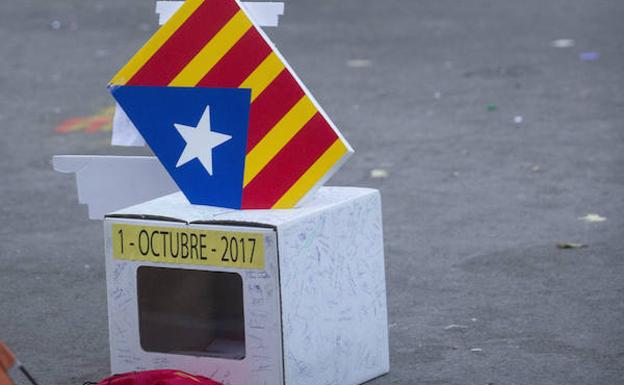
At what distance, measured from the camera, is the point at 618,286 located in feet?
18.3

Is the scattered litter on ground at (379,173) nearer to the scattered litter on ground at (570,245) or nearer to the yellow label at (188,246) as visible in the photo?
the scattered litter on ground at (570,245)

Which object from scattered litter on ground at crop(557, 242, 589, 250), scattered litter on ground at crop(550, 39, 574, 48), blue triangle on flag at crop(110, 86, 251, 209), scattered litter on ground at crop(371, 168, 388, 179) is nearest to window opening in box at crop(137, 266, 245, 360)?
blue triangle on flag at crop(110, 86, 251, 209)

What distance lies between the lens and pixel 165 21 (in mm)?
4934

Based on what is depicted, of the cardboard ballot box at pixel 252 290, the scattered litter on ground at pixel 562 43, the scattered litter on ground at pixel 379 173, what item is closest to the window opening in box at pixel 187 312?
the cardboard ballot box at pixel 252 290

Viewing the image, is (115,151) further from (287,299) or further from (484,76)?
(287,299)

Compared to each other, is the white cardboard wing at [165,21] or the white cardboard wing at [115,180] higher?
the white cardboard wing at [165,21]

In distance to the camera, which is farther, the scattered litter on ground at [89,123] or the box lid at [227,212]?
the scattered litter on ground at [89,123]

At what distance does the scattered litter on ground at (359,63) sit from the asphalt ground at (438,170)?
0.04 m

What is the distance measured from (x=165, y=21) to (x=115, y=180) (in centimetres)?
63

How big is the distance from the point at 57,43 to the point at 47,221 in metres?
5.64

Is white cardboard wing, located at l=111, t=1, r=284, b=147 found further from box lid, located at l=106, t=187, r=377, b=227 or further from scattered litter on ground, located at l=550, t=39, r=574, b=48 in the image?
scattered litter on ground, located at l=550, t=39, r=574, b=48

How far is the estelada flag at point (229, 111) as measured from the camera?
4379 mm

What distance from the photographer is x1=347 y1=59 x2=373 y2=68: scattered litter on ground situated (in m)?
10.9

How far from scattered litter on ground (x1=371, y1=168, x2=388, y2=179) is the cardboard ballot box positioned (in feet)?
9.69
